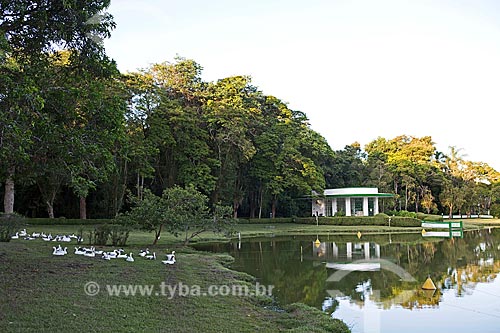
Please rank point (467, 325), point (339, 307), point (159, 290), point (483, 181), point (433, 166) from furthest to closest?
point (483, 181) < point (433, 166) < point (339, 307) < point (159, 290) < point (467, 325)

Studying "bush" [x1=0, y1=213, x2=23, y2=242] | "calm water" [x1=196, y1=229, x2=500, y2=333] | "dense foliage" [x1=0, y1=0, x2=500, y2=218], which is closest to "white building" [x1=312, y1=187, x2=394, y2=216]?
"dense foliage" [x1=0, y1=0, x2=500, y2=218]

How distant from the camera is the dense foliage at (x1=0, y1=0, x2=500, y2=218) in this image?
8695mm

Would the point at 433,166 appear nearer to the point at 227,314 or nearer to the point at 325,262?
the point at 325,262

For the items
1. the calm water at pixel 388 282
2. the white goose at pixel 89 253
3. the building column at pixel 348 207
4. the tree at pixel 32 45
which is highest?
the tree at pixel 32 45

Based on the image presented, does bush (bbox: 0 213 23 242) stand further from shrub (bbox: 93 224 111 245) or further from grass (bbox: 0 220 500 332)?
grass (bbox: 0 220 500 332)

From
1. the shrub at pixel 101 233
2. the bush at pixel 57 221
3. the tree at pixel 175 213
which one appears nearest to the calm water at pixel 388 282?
the tree at pixel 175 213

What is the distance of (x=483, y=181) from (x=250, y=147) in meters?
40.1

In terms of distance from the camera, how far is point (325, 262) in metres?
16.3

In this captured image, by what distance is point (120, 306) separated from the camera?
23.7ft

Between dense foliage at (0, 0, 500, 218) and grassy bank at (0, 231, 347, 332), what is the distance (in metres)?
1.84

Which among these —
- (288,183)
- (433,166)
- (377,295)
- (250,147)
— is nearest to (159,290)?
(377,295)

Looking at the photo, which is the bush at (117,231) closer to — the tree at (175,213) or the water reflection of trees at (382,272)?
the tree at (175,213)

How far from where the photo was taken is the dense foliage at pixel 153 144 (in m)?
8.70

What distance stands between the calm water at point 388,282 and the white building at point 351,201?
70.6ft
